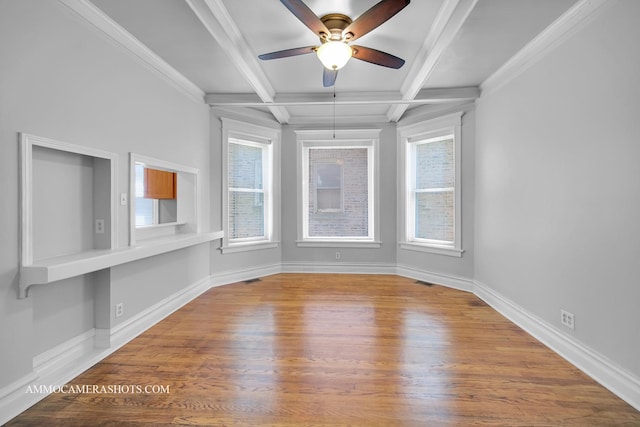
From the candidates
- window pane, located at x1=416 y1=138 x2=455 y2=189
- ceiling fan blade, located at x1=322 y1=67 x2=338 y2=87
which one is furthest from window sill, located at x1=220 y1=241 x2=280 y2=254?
ceiling fan blade, located at x1=322 y1=67 x2=338 y2=87

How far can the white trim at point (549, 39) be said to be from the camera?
7.18 feet

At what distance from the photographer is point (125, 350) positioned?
254 cm

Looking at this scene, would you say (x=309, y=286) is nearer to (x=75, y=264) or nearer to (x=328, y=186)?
(x=328, y=186)

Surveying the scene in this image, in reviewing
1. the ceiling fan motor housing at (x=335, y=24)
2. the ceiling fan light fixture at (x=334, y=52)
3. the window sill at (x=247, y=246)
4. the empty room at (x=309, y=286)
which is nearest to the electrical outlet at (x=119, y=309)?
the empty room at (x=309, y=286)

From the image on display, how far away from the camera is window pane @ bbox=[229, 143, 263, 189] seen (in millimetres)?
4734

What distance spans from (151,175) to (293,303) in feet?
7.21

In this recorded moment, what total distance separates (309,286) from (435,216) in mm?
2151

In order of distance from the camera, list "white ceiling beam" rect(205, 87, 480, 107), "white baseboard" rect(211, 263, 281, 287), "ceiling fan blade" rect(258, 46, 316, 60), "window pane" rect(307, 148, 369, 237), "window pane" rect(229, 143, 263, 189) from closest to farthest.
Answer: "ceiling fan blade" rect(258, 46, 316, 60) < "white ceiling beam" rect(205, 87, 480, 107) < "white baseboard" rect(211, 263, 281, 287) < "window pane" rect(229, 143, 263, 189) < "window pane" rect(307, 148, 369, 237)

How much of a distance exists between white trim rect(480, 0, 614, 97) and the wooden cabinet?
3925mm

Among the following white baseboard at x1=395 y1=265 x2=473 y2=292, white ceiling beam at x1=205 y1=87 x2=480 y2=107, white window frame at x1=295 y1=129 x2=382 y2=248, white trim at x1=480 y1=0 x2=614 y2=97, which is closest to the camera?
white trim at x1=480 y1=0 x2=614 y2=97

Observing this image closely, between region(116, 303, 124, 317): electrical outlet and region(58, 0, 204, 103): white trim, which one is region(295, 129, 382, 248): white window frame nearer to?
region(58, 0, 204, 103): white trim

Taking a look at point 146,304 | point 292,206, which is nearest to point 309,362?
point 146,304

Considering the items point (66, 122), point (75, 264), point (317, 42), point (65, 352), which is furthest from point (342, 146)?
point (65, 352)

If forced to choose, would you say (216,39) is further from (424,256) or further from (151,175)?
(424,256)
